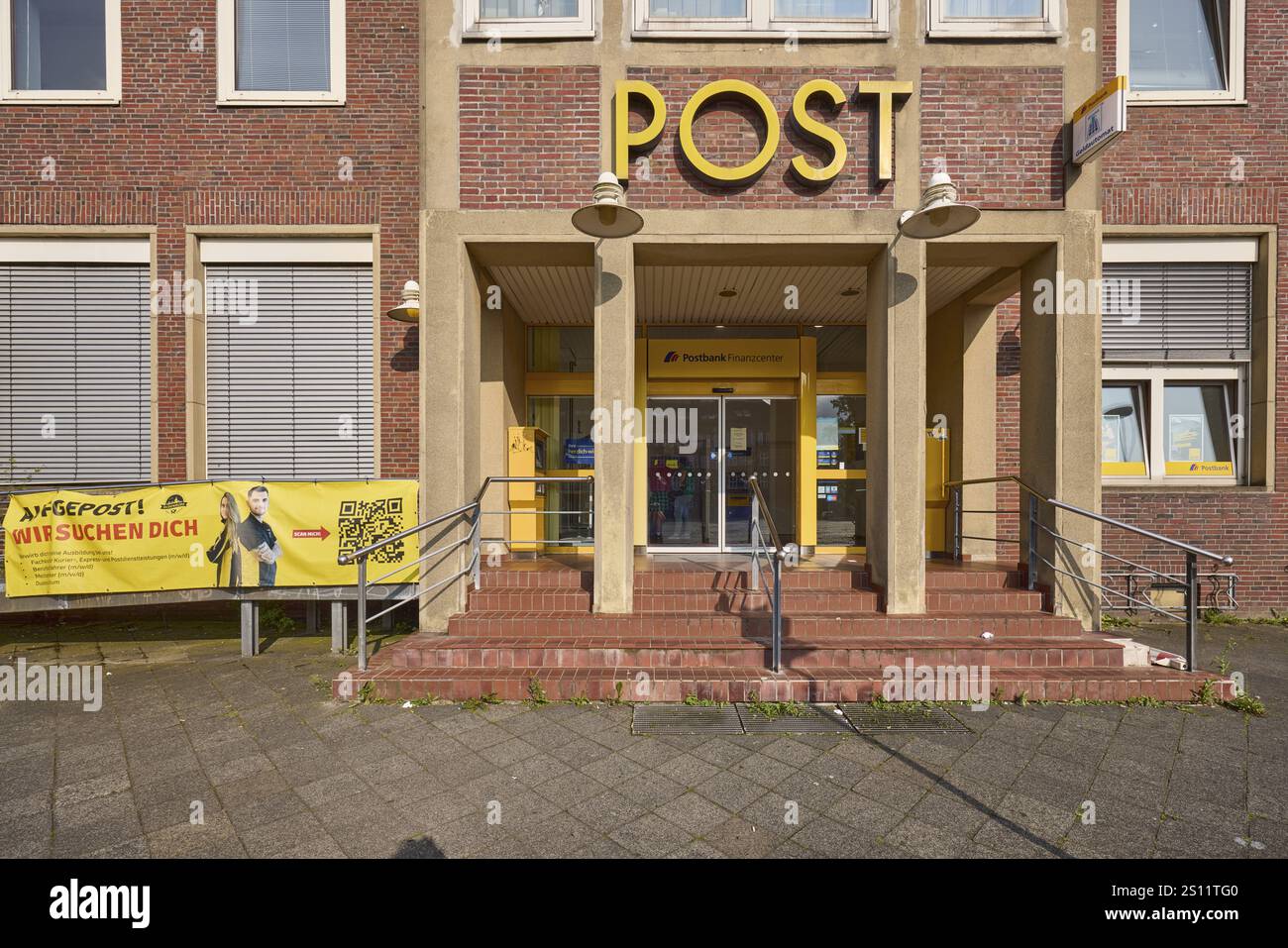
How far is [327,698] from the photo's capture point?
4797 millimetres

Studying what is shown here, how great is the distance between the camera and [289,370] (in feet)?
23.8

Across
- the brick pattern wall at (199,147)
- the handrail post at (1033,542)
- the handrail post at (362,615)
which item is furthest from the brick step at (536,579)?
the handrail post at (1033,542)

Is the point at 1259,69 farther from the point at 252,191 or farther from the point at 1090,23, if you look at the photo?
the point at 252,191

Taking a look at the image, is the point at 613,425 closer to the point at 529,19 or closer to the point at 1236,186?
the point at 529,19

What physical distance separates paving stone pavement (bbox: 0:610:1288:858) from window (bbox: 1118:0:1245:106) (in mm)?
7707

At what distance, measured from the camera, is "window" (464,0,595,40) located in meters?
5.83

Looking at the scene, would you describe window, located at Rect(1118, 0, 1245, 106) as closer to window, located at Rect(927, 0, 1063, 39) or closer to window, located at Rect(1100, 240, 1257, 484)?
window, located at Rect(1100, 240, 1257, 484)

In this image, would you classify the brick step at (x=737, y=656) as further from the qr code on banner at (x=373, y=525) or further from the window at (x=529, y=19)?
the window at (x=529, y=19)

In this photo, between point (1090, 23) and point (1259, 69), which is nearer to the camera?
point (1090, 23)

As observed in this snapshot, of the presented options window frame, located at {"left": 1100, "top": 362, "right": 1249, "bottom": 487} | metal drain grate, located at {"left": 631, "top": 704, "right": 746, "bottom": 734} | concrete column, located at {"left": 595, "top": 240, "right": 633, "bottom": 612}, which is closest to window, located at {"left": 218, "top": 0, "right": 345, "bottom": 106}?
concrete column, located at {"left": 595, "top": 240, "right": 633, "bottom": 612}

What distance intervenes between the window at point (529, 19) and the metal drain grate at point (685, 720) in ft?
21.5
